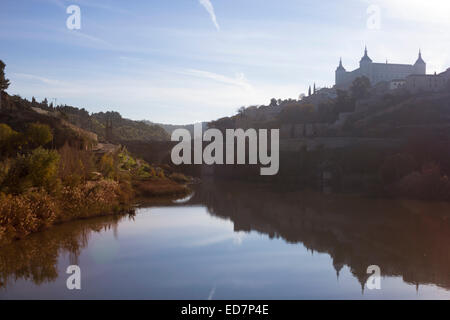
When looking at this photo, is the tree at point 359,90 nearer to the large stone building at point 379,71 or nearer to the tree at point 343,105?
the tree at point 343,105

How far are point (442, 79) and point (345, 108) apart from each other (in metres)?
21.0

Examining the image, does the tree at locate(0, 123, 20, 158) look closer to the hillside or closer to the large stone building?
the hillside

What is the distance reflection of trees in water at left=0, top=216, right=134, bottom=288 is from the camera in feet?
33.2

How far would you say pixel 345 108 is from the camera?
65.7 meters

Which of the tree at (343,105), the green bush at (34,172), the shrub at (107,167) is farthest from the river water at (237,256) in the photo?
the tree at (343,105)

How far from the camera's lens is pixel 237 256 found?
40.6 feet

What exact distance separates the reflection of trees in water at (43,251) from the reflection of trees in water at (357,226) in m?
5.92

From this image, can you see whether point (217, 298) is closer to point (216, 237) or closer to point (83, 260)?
point (83, 260)

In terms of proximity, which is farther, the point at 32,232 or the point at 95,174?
the point at 95,174

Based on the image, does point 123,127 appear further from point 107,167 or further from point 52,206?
point 52,206

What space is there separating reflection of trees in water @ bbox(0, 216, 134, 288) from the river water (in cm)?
3

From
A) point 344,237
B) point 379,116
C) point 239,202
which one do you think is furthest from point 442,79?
point 344,237

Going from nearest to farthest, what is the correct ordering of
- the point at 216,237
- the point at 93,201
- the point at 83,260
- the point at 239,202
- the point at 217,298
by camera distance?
the point at 217,298 → the point at 83,260 → the point at 216,237 → the point at 93,201 → the point at 239,202

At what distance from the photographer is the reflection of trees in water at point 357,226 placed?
39.0ft
